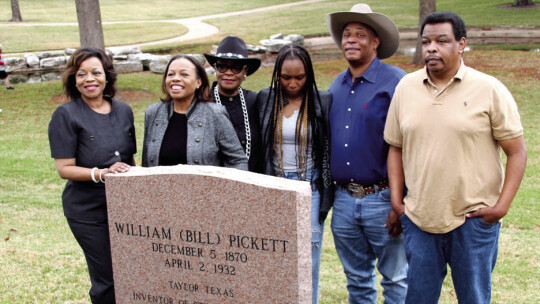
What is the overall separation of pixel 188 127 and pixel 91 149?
654 millimetres

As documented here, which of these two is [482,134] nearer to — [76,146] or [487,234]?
[487,234]

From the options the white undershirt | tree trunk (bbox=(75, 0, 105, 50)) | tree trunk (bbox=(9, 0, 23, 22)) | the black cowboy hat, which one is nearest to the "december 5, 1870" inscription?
the white undershirt

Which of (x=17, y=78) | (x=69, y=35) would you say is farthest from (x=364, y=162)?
(x=69, y=35)

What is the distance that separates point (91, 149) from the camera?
11.9 ft

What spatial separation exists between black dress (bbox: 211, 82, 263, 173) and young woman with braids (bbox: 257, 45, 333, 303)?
71 millimetres

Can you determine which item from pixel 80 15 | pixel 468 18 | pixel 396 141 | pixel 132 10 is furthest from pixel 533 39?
pixel 132 10

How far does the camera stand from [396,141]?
343cm

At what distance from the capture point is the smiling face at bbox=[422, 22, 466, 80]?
3.15m

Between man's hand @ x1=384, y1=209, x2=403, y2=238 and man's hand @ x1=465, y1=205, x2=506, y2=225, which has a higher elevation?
man's hand @ x1=465, y1=205, x2=506, y2=225

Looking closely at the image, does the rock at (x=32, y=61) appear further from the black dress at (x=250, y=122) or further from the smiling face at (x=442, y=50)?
the smiling face at (x=442, y=50)

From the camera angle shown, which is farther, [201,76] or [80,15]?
[80,15]

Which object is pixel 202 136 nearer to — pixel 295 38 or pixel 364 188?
pixel 364 188

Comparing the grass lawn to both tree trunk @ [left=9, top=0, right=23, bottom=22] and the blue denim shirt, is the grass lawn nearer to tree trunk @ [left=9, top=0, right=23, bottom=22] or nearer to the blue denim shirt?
the blue denim shirt

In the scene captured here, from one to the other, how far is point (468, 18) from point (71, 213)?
3139 centimetres
